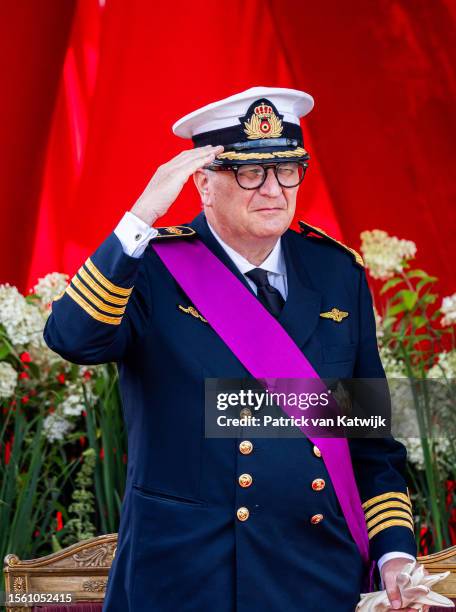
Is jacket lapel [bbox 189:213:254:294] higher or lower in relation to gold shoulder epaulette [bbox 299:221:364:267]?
lower

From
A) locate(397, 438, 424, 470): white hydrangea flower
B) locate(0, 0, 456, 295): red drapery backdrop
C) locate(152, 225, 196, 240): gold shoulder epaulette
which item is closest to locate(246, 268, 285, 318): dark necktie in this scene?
locate(152, 225, 196, 240): gold shoulder epaulette

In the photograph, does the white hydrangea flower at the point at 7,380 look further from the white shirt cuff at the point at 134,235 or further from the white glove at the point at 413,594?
the white glove at the point at 413,594

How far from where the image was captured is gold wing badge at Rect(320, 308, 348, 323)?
6.01 ft

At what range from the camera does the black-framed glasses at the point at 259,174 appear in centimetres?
175

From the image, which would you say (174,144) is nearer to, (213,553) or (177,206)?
(177,206)

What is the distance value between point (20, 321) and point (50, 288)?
0.19 meters

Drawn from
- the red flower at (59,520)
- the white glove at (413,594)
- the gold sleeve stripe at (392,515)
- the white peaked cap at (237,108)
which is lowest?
the white glove at (413,594)

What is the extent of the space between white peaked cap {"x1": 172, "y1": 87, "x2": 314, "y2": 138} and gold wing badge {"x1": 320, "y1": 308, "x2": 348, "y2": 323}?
32cm

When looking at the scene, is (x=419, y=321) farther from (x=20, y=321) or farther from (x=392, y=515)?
(x=392, y=515)

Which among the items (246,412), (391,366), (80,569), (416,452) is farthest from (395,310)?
(246,412)

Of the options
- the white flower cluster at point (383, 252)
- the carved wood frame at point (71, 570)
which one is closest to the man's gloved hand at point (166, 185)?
the carved wood frame at point (71, 570)

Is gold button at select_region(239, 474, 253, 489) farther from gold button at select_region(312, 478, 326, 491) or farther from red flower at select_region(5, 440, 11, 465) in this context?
red flower at select_region(5, 440, 11, 465)

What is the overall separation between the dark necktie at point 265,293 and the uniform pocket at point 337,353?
10cm

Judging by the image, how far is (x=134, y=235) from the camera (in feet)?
5.18
